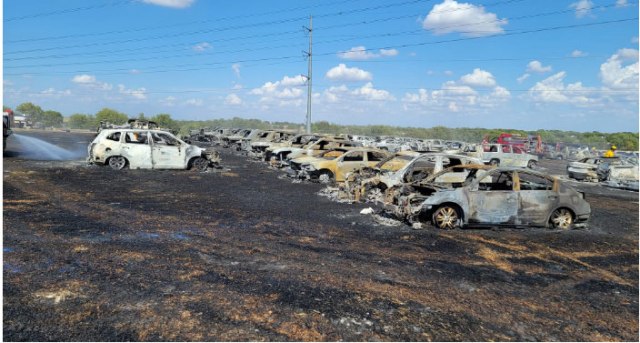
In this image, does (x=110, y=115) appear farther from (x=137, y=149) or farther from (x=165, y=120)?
(x=137, y=149)

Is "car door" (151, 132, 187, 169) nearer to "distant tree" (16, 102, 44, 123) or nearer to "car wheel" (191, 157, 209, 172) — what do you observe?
"car wheel" (191, 157, 209, 172)

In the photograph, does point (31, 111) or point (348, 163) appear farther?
point (31, 111)

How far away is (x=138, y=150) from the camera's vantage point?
15641mm

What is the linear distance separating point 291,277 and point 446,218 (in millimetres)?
4344

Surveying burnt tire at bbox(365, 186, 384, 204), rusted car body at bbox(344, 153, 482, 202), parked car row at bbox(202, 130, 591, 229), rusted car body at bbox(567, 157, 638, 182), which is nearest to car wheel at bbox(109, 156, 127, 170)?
parked car row at bbox(202, 130, 591, 229)

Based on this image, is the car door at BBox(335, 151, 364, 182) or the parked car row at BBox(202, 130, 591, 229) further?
the car door at BBox(335, 151, 364, 182)

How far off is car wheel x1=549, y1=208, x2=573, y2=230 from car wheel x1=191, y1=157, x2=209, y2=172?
12.6 metres

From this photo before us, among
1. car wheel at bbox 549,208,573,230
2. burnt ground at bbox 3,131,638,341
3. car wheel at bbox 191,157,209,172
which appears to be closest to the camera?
burnt ground at bbox 3,131,638,341

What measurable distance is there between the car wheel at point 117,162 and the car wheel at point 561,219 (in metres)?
14.2

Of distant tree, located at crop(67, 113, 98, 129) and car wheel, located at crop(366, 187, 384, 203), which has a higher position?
distant tree, located at crop(67, 113, 98, 129)

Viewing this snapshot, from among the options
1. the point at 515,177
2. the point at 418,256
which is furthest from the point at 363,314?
the point at 515,177

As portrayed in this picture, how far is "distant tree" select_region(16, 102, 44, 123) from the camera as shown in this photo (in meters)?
58.3

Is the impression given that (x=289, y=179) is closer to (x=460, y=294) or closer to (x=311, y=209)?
(x=311, y=209)

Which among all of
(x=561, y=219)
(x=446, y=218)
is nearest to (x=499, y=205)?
(x=446, y=218)
